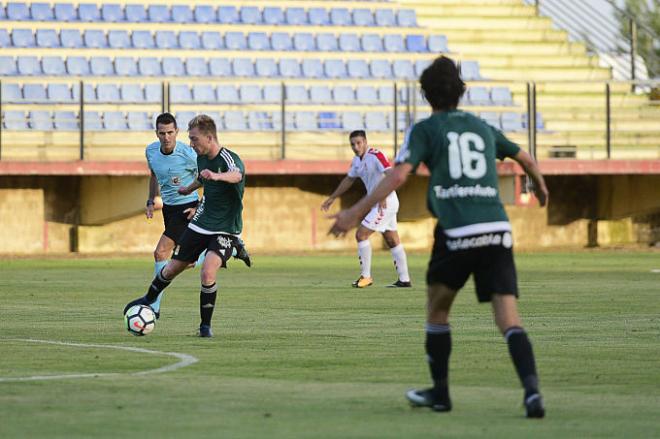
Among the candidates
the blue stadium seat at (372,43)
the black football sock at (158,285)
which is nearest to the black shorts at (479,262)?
the black football sock at (158,285)

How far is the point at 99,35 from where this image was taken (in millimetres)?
33562

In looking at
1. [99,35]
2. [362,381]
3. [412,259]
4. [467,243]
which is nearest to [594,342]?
[362,381]

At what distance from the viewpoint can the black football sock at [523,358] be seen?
300 inches

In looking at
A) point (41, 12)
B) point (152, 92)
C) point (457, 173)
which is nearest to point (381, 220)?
point (152, 92)

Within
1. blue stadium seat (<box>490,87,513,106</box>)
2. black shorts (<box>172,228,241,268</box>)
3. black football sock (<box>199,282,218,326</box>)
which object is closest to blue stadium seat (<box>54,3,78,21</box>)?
blue stadium seat (<box>490,87,513,106</box>)

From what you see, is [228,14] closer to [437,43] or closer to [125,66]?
[125,66]

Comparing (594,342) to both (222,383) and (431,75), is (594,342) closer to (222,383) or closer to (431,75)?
(222,383)

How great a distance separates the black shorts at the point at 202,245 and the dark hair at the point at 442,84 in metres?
4.93

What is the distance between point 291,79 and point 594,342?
20916 millimetres

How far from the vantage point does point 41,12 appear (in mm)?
33656

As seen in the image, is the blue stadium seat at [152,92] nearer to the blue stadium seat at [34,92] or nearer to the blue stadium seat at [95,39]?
the blue stadium seat at [95,39]

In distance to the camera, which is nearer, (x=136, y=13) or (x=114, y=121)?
(x=114, y=121)

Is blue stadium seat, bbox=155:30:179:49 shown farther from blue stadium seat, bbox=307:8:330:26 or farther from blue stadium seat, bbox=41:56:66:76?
blue stadium seat, bbox=307:8:330:26

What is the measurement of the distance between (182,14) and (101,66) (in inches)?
115
